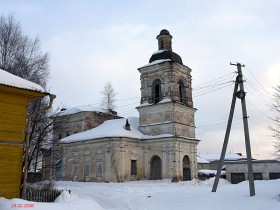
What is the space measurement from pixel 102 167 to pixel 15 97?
21073 mm

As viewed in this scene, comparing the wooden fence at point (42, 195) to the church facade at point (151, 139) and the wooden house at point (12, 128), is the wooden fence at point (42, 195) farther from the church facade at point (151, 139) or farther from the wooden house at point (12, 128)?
the church facade at point (151, 139)

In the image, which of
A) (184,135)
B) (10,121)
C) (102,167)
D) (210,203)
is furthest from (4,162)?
(184,135)

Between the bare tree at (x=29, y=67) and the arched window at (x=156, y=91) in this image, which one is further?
the arched window at (x=156, y=91)

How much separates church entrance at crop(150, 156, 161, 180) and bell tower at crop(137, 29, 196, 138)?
266 centimetres

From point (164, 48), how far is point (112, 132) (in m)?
11.4

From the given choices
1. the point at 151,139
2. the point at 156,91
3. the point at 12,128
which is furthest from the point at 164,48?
the point at 12,128

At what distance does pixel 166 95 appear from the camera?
3409cm

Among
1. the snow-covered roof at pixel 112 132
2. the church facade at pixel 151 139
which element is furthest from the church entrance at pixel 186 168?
the snow-covered roof at pixel 112 132

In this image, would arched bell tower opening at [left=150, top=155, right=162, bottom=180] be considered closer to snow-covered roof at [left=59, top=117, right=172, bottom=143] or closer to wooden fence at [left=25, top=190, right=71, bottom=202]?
snow-covered roof at [left=59, top=117, right=172, bottom=143]

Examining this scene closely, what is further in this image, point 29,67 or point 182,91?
point 182,91

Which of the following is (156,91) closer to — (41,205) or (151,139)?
(151,139)

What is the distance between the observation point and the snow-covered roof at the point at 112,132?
32688 mm

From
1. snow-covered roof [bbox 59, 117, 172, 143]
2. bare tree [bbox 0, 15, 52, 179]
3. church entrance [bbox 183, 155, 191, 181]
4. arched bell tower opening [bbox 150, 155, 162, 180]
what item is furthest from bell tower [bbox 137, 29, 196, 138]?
bare tree [bbox 0, 15, 52, 179]

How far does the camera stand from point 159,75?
116ft
